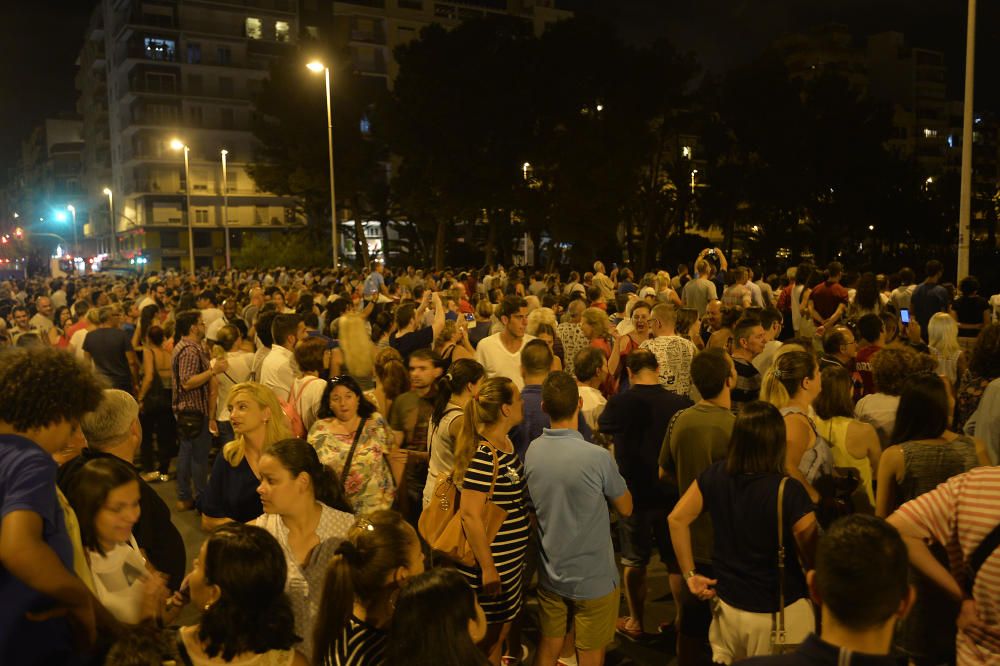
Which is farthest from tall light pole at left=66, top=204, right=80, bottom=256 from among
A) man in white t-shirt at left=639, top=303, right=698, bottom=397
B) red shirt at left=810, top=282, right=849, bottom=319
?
man in white t-shirt at left=639, top=303, right=698, bottom=397

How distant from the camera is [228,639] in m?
2.59

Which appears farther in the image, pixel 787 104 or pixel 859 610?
pixel 787 104

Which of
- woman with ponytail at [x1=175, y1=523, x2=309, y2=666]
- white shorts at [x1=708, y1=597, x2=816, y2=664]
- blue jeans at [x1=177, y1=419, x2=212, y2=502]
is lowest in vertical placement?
blue jeans at [x1=177, y1=419, x2=212, y2=502]

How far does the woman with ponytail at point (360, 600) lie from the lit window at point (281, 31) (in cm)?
6863

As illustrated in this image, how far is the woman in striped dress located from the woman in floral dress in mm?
755

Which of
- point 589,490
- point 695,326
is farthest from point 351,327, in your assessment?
point 589,490

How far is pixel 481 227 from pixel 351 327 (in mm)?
41866

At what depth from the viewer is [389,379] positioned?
6.12m

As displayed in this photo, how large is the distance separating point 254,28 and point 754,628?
68400 millimetres

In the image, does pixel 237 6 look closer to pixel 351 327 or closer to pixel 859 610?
pixel 351 327

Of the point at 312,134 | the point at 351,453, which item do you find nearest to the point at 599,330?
the point at 351,453

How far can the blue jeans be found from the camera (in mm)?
7895

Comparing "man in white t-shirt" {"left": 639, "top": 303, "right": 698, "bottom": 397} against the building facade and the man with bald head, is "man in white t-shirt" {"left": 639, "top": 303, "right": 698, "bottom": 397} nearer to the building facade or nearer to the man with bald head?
the man with bald head

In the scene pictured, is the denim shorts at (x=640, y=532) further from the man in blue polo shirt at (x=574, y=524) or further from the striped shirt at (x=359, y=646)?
the striped shirt at (x=359, y=646)
